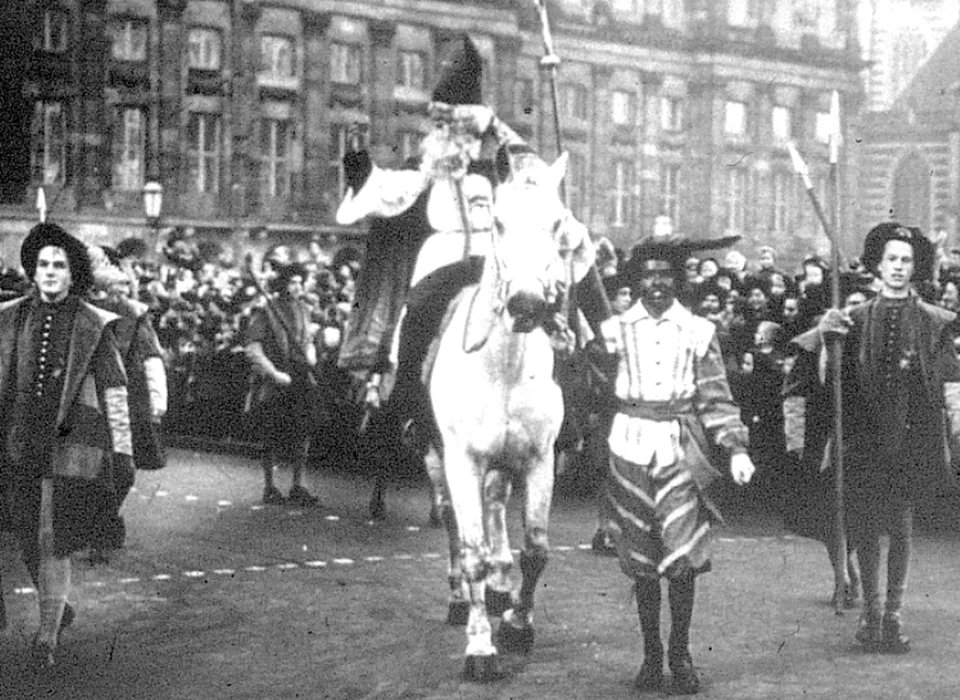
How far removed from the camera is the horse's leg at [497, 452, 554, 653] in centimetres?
751

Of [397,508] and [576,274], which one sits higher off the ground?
[576,274]

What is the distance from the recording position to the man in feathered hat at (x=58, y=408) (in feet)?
24.4

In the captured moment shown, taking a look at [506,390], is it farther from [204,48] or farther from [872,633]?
[204,48]

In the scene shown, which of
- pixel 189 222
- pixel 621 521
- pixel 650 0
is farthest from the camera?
pixel 189 222

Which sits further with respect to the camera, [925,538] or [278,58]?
[278,58]

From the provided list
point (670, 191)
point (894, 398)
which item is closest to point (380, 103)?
point (670, 191)

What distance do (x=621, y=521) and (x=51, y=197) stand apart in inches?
793

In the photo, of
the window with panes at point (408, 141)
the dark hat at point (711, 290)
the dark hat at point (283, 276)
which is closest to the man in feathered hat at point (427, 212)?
the dark hat at point (283, 276)

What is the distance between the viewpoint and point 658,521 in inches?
272

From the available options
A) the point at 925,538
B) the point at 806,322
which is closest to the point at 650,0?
the point at 806,322

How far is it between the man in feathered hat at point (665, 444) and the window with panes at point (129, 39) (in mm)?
25899

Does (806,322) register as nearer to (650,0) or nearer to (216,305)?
(216,305)

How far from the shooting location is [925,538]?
11586mm

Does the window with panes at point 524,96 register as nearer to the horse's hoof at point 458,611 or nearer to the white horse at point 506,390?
the horse's hoof at point 458,611
